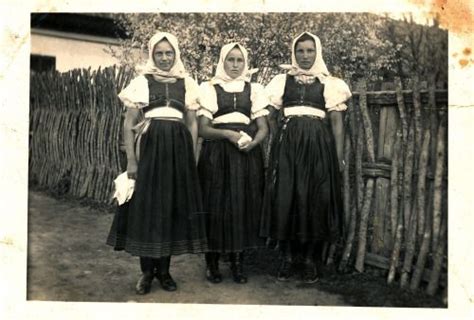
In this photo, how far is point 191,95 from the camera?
3365 mm

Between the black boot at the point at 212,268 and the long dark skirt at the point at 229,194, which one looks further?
the black boot at the point at 212,268

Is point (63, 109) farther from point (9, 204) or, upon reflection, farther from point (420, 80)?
point (420, 80)

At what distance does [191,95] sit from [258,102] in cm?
48

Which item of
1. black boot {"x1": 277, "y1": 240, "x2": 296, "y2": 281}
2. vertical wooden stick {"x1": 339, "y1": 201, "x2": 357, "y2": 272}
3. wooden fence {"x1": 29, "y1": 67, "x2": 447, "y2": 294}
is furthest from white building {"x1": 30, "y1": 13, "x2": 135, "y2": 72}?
vertical wooden stick {"x1": 339, "y1": 201, "x2": 357, "y2": 272}

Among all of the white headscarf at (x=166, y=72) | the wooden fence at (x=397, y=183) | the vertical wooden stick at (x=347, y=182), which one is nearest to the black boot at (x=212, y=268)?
the wooden fence at (x=397, y=183)

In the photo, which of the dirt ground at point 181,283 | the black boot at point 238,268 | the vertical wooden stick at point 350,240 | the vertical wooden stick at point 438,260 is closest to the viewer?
the vertical wooden stick at point 438,260

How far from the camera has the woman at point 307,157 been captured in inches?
135

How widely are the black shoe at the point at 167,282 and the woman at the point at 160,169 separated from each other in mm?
95

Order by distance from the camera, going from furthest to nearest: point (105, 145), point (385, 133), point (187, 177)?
point (105, 145) < point (385, 133) < point (187, 177)

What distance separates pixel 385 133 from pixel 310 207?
2.55 feet

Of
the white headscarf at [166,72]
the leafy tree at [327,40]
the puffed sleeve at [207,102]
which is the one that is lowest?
the puffed sleeve at [207,102]

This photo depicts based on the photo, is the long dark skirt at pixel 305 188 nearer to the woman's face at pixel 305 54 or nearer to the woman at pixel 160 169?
the woman's face at pixel 305 54

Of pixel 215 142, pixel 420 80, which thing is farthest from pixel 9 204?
pixel 420 80

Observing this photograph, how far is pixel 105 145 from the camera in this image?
18.7ft
